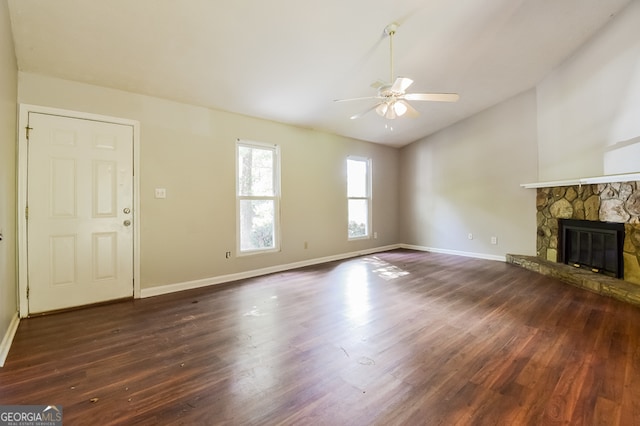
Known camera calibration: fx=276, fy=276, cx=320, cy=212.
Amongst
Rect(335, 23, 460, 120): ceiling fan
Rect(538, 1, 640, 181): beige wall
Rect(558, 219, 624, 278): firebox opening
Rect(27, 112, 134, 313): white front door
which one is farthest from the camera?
Rect(558, 219, 624, 278): firebox opening

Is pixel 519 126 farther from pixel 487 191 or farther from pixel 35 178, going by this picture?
pixel 35 178

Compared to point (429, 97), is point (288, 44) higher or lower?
higher

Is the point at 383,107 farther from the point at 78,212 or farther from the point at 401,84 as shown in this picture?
the point at 78,212

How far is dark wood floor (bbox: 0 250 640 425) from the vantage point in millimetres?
1464

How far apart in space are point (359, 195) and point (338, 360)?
14.6 ft

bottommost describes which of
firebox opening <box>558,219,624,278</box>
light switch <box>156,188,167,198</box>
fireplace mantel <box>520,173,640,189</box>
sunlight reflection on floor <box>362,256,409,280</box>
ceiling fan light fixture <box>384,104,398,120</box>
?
sunlight reflection on floor <box>362,256,409,280</box>

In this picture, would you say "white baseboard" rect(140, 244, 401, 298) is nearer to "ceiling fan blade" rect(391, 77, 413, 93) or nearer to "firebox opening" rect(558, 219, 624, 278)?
"ceiling fan blade" rect(391, 77, 413, 93)

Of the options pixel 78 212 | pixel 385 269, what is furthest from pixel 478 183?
pixel 78 212

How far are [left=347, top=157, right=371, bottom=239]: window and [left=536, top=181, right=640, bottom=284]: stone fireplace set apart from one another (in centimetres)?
306

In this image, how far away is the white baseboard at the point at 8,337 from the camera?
1.96 metres

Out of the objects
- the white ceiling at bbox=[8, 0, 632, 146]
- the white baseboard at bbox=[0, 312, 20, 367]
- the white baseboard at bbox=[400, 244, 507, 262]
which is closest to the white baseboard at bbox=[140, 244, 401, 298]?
the white baseboard at bbox=[0, 312, 20, 367]

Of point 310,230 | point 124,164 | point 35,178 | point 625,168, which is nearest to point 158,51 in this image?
point 124,164

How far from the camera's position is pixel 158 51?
105 inches

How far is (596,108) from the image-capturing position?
146 inches
